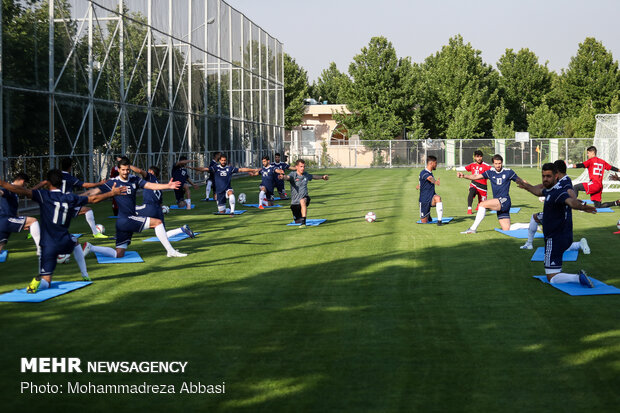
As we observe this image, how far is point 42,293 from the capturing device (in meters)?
9.80

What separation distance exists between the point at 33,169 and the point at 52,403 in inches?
717

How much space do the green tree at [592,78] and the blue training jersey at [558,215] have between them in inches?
2702

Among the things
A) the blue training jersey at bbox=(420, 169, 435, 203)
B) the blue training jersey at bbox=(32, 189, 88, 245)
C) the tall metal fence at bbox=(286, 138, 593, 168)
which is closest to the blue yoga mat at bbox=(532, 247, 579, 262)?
the blue training jersey at bbox=(420, 169, 435, 203)

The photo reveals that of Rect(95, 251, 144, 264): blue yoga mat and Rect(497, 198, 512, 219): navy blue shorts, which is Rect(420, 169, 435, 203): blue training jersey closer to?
Rect(497, 198, 512, 219): navy blue shorts

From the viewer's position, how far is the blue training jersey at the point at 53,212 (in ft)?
32.6

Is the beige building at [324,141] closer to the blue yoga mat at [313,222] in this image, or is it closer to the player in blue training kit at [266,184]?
the player in blue training kit at [266,184]

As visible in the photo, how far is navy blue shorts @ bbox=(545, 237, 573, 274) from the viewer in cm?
1017

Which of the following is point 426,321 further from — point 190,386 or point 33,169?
point 33,169

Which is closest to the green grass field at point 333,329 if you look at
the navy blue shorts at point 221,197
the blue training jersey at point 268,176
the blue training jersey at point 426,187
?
the blue training jersey at point 426,187

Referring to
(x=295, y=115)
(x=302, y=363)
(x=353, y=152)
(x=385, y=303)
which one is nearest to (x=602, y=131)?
(x=385, y=303)

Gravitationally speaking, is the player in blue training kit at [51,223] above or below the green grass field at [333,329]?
above

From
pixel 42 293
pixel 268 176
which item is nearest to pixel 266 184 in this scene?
pixel 268 176

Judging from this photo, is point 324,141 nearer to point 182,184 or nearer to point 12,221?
point 182,184

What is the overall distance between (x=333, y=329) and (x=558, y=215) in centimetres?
443
